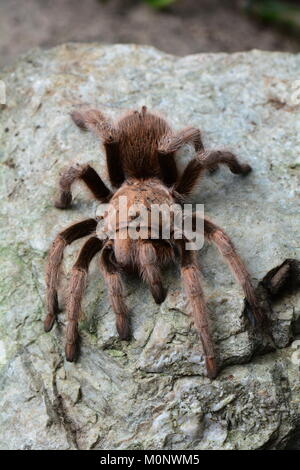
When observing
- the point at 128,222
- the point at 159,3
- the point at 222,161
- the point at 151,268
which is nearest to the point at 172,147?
the point at 222,161

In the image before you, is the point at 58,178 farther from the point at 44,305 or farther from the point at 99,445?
the point at 99,445

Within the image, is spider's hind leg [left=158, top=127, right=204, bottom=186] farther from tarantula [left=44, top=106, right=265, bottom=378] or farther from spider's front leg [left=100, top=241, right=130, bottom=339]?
spider's front leg [left=100, top=241, right=130, bottom=339]

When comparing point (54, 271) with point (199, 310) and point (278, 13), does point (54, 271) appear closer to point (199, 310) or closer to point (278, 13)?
point (199, 310)

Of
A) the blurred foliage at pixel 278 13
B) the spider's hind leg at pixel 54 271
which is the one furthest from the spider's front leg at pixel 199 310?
the blurred foliage at pixel 278 13

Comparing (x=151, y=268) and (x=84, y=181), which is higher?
(x=84, y=181)

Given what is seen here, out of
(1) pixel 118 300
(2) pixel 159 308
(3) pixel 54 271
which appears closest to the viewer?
(1) pixel 118 300

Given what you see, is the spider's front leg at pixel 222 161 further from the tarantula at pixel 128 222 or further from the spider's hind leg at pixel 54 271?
the spider's hind leg at pixel 54 271

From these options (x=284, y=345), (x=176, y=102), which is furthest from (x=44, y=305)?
(x=176, y=102)
